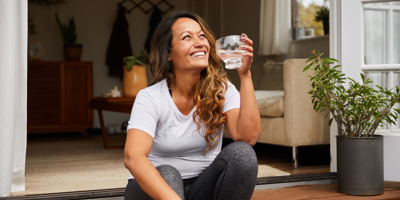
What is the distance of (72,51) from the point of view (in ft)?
19.1

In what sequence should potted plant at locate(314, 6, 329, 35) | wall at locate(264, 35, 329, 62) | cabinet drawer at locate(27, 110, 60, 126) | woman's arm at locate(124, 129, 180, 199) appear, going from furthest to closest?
cabinet drawer at locate(27, 110, 60, 126) < potted plant at locate(314, 6, 329, 35) < wall at locate(264, 35, 329, 62) < woman's arm at locate(124, 129, 180, 199)

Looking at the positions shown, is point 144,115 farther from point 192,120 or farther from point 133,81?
point 133,81

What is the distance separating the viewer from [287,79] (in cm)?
297

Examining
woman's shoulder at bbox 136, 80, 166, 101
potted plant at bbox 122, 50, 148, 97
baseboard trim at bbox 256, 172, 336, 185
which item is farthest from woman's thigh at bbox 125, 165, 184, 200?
potted plant at bbox 122, 50, 148, 97

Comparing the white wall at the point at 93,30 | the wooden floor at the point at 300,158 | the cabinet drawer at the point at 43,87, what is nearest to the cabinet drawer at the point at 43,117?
the cabinet drawer at the point at 43,87

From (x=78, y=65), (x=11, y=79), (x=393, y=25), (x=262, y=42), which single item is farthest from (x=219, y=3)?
(x=11, y=79)

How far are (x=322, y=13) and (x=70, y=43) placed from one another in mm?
3174

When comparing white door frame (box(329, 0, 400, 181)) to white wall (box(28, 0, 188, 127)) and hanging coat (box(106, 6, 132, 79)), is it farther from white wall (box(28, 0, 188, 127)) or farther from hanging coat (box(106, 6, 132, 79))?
white wall (box(28, 0, 188, 127))

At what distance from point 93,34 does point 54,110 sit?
4.12 ft

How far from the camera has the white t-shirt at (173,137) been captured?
1.56 metres

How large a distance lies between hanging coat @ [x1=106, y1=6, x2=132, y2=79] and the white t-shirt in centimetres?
469

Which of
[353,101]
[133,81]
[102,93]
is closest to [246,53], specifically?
[353,101]

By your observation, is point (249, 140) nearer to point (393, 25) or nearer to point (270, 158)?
A: point (393, 25)

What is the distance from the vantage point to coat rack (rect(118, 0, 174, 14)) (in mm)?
6398
